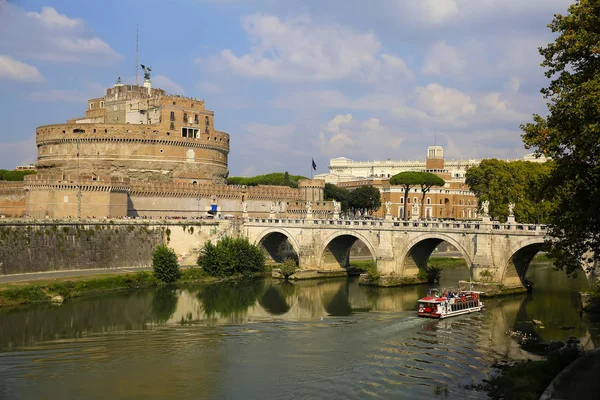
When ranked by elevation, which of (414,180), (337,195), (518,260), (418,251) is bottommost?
(518,260)

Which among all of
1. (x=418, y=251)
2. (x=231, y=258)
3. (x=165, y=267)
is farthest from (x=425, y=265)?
(x=165, y=267)

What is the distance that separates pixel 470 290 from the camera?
127 feet

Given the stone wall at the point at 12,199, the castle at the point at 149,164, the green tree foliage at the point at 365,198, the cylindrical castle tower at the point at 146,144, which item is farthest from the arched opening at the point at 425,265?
the green tree foliage at the point at 365,198

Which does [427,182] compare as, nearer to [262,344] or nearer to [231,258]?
[231,258]

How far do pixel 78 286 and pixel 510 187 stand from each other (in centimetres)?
3438

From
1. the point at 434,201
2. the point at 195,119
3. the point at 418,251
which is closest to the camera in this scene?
the point at 418,251

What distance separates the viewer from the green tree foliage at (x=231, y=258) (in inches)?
1924

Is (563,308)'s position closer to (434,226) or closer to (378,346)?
(434,226)

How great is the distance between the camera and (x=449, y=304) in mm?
34406

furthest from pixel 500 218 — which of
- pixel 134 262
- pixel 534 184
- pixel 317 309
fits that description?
pixel 534 184

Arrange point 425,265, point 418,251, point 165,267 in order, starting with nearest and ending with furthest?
point 165,267 → point 418,251 → point 425,265

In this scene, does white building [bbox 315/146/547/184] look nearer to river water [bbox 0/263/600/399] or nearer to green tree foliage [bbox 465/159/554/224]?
green tree foliage [bbox 465/159/554/224]

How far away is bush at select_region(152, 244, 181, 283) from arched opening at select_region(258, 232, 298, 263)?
12.0 metres

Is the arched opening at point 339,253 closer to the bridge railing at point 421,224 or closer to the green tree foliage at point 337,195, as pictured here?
the bridge railing at point 421,224
